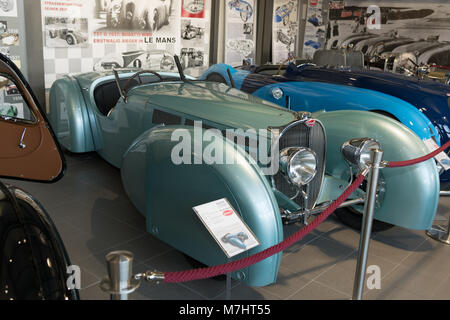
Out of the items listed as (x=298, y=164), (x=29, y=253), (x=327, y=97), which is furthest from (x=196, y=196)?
(x=327, y=97)

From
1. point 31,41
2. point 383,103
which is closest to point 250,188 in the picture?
point 383,103

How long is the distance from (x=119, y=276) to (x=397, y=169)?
8.03ft

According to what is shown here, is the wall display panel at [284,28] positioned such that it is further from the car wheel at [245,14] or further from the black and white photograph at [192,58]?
the black and white photograph at [192,58]

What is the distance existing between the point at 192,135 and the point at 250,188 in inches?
21.7

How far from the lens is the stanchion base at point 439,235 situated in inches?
140

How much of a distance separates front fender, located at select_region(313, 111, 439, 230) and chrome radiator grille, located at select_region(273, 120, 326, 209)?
1.17 ft

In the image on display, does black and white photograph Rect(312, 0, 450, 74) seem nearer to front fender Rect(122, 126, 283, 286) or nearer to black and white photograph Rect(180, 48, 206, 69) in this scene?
black and white photograph Rect(180, 48, 206, 69)

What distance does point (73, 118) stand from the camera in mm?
4547

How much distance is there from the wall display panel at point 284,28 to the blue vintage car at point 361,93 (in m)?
4.59

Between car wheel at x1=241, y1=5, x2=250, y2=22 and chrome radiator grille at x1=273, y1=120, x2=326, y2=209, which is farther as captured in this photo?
car wheel at x1=241, y1=5, x2=250, y2=22

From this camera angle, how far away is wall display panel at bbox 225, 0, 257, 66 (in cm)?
911

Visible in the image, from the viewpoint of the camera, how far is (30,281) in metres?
1.52

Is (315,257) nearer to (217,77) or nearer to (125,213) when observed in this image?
(125,213)

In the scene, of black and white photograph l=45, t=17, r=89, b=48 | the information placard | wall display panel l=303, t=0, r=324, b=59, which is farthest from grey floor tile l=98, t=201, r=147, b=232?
wall display panel l=303, t=0, r=324, b=59
